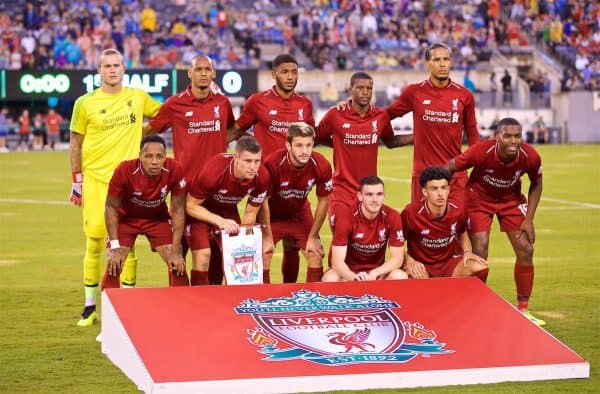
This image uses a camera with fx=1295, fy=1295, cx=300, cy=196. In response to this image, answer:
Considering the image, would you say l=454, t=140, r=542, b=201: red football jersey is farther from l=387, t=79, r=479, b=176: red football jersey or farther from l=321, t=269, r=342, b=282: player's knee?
l=321, t=269, r=342, b=282: player's knee

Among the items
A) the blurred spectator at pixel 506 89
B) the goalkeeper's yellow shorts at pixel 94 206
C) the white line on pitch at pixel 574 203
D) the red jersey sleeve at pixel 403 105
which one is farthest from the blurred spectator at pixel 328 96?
the goalkeeper's yellow shorts at pixel 94 206

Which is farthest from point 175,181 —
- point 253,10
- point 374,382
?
point 253,10

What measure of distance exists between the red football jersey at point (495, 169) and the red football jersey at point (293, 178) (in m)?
1.13

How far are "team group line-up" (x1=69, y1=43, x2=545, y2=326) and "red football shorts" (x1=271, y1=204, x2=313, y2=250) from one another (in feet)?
0.04

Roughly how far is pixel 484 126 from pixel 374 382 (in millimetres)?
31699

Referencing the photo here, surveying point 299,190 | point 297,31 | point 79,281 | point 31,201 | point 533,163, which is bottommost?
point 31,201

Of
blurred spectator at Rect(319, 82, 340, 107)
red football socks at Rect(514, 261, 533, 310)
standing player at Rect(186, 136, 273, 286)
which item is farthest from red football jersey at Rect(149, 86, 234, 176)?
blurred spectator at Rect(319, 82, 340, 107)

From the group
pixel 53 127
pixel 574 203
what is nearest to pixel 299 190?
pixel 574 203

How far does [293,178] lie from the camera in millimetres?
10922

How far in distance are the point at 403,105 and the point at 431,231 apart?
173 centimetres

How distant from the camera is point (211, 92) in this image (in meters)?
11.4

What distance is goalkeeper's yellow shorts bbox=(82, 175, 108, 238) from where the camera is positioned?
35.5ft

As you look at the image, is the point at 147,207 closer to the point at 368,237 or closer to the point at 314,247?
the point at 314,247

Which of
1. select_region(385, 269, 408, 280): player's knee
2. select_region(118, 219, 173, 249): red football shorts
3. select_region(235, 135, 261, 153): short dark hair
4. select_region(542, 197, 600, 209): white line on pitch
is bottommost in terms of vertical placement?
select_region(542, 197, 600, 209): white line on pitch
